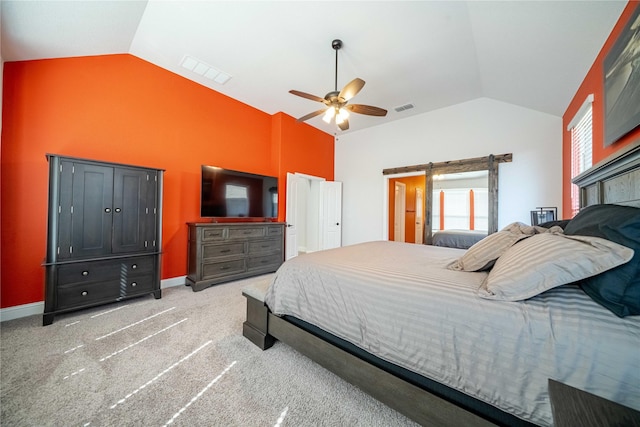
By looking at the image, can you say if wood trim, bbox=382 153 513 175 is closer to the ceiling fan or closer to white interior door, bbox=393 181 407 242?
white interior door, bbox=393 181 407 242

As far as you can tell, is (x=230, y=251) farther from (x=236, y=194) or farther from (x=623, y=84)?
(x=623, y=84)

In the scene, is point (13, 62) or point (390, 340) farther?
point (13, 62)

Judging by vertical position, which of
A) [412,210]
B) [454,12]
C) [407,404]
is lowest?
[407,404]

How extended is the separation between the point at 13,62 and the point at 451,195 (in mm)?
6192

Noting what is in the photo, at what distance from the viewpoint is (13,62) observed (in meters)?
2.30

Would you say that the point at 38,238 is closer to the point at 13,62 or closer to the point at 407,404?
the point at 13,62

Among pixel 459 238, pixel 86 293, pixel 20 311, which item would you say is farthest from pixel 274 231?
pixel 459 238

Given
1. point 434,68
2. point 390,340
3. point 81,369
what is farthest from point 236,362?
point 434,68

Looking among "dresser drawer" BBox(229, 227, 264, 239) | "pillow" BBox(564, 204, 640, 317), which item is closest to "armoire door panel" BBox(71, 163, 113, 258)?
"dresser drawer" BBox(229, 227, 264, 239)

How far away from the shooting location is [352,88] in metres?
2.36

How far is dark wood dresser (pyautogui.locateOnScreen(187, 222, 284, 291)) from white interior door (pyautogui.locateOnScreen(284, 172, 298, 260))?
597 mm

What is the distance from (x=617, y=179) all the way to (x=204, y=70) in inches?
177

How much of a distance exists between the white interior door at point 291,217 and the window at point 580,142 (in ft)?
13.6

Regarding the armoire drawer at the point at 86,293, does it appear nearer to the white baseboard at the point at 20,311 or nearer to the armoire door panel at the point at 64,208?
the armoire door panel at the point at 64,208
